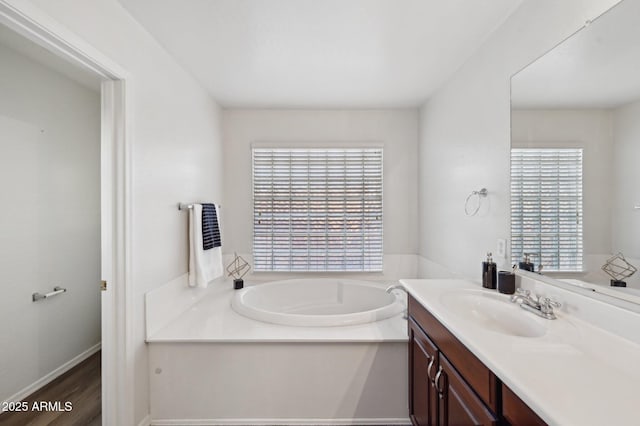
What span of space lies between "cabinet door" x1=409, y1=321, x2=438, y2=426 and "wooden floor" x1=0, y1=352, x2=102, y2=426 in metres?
1.96

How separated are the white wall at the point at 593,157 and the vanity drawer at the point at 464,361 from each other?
0.67 meters

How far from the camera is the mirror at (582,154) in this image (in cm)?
98

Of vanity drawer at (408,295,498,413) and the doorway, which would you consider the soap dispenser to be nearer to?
vanity drawer at (408,295,498,413)

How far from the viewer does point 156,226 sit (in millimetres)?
1796

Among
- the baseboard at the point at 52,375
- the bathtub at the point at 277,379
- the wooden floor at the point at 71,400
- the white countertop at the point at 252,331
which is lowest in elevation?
the wooden floor at the point at 71,400

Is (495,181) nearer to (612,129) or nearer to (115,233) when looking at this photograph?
(612,129)

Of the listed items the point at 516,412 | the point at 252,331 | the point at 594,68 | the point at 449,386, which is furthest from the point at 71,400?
the point at 594,68

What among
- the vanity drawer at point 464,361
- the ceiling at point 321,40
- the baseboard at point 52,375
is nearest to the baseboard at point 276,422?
the vanity drawer at point 464,361

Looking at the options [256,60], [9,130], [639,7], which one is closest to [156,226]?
[9,130]

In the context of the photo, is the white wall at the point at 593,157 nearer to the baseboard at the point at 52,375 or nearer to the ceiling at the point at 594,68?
the ceiling at the point at 594,68

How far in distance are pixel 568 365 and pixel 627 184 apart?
70cm

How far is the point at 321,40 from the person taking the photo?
1.74m

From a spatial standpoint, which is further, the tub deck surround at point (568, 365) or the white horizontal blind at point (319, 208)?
the white horizontal blind at point (319, 208)

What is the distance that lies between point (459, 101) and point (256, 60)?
5.10ft
